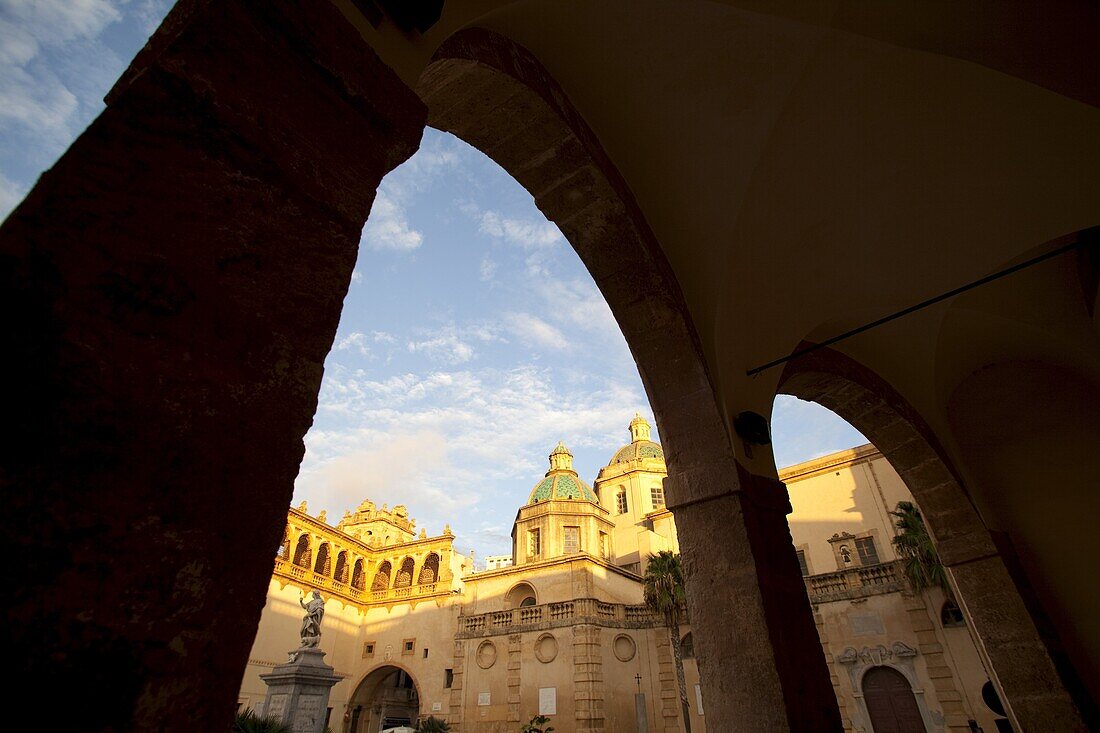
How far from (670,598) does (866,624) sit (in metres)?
6.98

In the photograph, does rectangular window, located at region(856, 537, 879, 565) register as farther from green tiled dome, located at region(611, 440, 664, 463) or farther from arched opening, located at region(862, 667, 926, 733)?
green tiled dome, located at region(611, 440, 664, 463)

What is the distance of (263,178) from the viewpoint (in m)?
1.44

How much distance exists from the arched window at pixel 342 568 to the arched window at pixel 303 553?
2.21 meters

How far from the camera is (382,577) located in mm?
33438

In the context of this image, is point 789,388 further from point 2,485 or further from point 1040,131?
point 2,485

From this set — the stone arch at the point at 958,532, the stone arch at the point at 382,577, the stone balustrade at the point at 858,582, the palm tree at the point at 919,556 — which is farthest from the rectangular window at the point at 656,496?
the stone arch at the point at 958,532

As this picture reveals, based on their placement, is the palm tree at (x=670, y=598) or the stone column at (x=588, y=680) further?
the palm tree at (x=670, y=598)

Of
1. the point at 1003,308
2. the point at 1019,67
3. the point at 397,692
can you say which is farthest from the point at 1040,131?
the point at 397,692

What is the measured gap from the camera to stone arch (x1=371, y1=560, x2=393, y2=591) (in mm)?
32875

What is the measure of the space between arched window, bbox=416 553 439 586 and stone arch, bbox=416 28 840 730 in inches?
1211

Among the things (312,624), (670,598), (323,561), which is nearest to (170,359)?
(312,624)

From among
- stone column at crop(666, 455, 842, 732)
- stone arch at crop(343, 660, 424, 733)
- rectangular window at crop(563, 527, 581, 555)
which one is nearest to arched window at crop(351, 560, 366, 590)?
stone arch at crop(343, 660, 424, 733)

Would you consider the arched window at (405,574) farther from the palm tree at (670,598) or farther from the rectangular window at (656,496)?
the palm tree at (670,598)

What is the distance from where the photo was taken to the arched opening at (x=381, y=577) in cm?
3288
